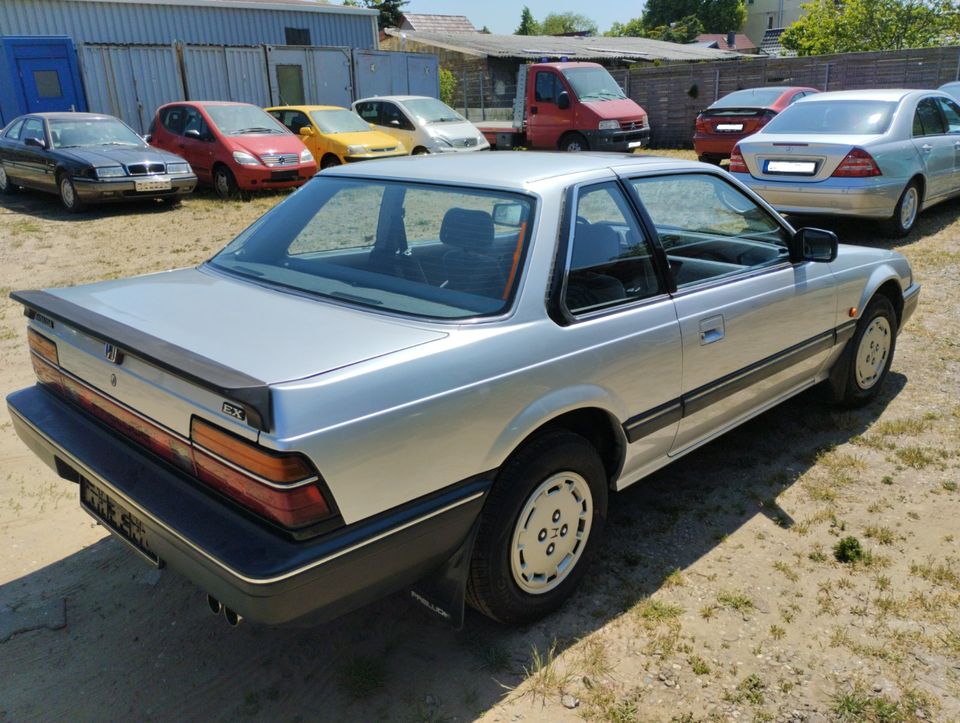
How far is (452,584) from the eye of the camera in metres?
2.52

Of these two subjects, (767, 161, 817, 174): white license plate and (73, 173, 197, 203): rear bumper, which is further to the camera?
(73, 173, 197, 203): rear bumper

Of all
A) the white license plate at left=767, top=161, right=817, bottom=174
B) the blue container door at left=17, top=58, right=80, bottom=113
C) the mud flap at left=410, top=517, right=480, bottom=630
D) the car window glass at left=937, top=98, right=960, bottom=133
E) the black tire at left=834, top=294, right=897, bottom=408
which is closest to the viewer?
the mud flap at left=410, top=517, right=480, bottom=630

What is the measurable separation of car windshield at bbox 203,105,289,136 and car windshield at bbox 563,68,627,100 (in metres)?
6.29

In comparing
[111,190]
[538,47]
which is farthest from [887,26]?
[111,190]

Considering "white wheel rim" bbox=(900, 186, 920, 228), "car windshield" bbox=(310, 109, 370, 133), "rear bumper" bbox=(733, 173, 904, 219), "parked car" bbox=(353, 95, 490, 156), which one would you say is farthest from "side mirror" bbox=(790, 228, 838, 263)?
"car windshield" bbox=(310, 109, 370, 133)

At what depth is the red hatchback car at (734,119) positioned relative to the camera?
1501cm

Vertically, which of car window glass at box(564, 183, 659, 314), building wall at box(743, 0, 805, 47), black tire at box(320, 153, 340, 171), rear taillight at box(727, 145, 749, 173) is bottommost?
black tire at box(320, 153, 340, 171)

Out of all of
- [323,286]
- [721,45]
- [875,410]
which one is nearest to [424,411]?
[323,286]

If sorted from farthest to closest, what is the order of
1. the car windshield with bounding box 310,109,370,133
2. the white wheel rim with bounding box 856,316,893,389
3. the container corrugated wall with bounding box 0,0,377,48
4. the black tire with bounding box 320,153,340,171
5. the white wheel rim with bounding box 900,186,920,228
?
the container corrugated wall with bounding box 0,0,377,48 < the car windshield with bounding box 310,109,370,133 < the black tire with bounding box 320,153,340,171 < the white wheel rim with bounding box 900,186,920,228 < the white wheel rim with bounding box 856,316,893,389

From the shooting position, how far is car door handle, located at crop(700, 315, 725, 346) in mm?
3309

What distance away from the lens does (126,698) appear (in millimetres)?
2594

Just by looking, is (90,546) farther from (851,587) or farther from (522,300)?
(851,587)

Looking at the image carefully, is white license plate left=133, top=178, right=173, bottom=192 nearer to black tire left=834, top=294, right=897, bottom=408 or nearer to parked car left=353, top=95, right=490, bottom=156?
parked car left=353, top=95, right=490, bottom=156

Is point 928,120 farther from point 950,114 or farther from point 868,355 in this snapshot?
point 868,355
